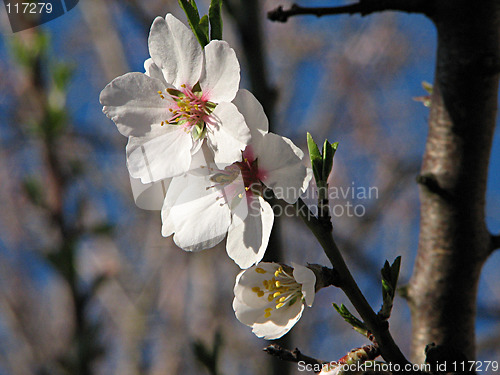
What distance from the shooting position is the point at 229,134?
94cm

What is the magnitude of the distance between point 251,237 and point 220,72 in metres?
0.34

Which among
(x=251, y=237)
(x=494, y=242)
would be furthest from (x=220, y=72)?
(x=494, y=242)

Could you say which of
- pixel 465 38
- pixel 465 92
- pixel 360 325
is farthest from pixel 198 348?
pixel 465 38

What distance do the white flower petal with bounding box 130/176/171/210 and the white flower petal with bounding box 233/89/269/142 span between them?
0.90 ft

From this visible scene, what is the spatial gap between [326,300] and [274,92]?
5.67 metres

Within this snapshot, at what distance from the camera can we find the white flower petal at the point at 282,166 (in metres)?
0.95

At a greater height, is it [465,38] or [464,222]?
[465,38]

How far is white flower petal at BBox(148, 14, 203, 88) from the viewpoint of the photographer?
1.00m

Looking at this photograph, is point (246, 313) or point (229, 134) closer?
point (229, 134)

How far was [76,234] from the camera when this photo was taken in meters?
2.57

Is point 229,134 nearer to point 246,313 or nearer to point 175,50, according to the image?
point 175,50

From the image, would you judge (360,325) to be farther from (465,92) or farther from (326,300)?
(326,300)

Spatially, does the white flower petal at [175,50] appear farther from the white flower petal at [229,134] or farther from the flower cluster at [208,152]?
the white flower petal at [229,134]

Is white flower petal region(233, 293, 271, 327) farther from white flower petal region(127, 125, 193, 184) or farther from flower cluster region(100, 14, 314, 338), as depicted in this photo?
white flower petal region(127, 125, 193, 184)
